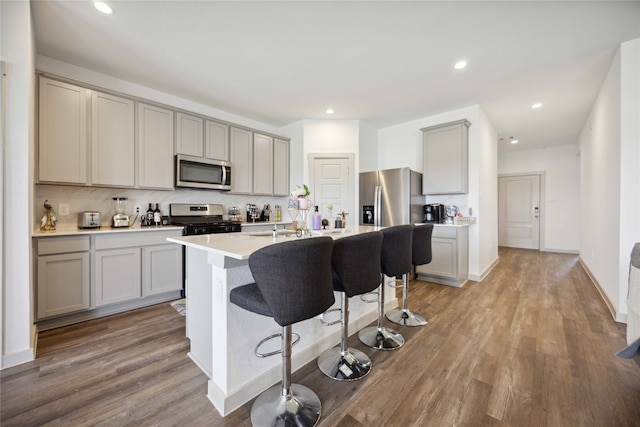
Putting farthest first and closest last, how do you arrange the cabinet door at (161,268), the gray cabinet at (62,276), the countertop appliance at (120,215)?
the countertop appliance at (120,215) < the cabinet door at (161,268) < the gray cabinet at (62,276)

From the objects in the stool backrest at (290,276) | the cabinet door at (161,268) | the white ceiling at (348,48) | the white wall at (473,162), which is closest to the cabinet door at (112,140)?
the white ceiling at (348,48)

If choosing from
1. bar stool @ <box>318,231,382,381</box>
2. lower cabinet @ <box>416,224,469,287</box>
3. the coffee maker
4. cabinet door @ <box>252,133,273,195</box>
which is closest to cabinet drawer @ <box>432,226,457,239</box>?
lower cabinet @ <box>416,224,469,287</box>

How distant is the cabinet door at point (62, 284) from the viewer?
2.24m

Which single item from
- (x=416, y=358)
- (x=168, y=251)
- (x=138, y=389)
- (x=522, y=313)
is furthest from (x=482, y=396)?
(x=168, y=251)

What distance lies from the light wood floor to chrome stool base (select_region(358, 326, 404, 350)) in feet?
0.19

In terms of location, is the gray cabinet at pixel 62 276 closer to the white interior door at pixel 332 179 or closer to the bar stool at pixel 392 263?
the bar stool at pixel 392 263

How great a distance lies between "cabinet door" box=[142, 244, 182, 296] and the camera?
111 inches

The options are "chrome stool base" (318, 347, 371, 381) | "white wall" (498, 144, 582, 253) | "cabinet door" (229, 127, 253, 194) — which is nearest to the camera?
"chrome stool base" (318, 347, 371, 381)

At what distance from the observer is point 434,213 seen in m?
4.11

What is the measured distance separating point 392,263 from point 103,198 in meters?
3.39

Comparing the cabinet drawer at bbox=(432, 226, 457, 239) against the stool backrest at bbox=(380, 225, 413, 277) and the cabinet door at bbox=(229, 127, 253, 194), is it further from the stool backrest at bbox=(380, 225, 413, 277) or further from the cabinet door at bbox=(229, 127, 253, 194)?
the cabinet door at bbox=(229, 127, 253, 194)

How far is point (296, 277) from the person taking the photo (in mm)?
1159

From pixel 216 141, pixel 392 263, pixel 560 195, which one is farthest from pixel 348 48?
pixel 560 195

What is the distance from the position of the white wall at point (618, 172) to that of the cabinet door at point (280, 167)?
4.19 metres
